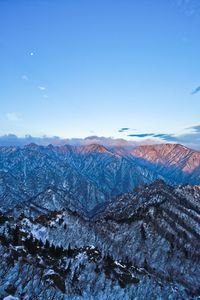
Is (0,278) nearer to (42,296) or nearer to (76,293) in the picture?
(42,296)

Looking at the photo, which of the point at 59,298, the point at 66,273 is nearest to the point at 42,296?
the point at 59,298

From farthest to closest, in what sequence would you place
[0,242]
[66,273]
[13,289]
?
[66,273], [0,242], [13,289]

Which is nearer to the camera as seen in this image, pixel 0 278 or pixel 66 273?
pixel 0 278

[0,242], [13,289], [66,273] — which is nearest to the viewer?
[13,289]

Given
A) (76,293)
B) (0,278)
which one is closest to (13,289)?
(0,278)

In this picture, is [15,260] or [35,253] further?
[35,253]

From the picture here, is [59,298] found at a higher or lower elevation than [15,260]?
lower

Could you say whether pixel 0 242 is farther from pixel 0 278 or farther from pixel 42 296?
pixel 42 296

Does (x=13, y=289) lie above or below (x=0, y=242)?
below
